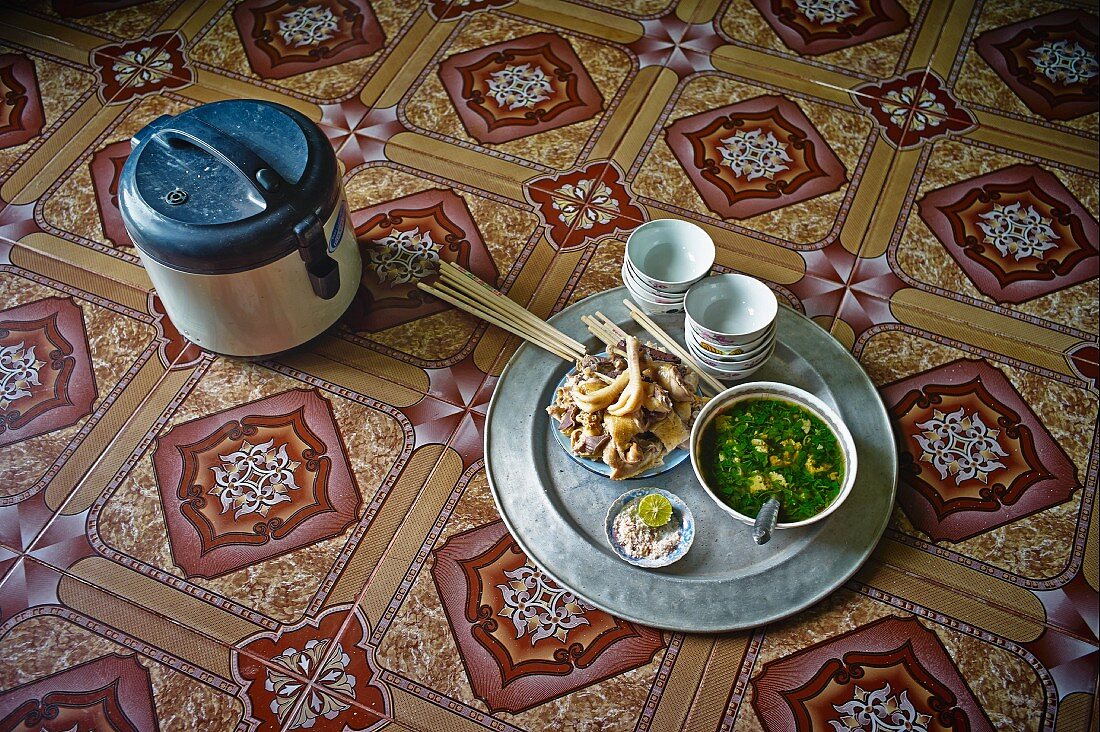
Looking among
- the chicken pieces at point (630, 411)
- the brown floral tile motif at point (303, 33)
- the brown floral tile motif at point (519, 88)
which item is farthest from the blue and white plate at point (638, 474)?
the brown floral tile motif at point (303, 33)

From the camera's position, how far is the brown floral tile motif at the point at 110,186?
199 cm

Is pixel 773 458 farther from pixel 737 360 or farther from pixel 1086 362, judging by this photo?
pixel 1086 362

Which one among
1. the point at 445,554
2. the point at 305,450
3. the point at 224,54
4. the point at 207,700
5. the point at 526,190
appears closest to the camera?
the point at 207,700

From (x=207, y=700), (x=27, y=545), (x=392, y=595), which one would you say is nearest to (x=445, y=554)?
(x=392, y=595)

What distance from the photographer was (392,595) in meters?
1.54

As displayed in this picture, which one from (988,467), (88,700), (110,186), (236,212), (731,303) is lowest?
(88,700)

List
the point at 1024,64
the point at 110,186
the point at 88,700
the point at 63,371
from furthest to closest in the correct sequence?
the point at 1024,64
the point at 110,186
the point at 63,371
the point at 88,700

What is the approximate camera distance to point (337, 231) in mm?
1645

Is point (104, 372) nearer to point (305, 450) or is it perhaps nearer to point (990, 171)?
point (305, 450)

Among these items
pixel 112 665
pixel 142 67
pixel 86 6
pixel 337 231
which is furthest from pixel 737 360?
pixel 86 6

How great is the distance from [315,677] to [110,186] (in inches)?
47.4

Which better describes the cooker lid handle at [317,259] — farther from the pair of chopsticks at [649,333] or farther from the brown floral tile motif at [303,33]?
the brown floral tile motif at [303,33]

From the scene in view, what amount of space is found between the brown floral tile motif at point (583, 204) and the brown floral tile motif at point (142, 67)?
915 mm

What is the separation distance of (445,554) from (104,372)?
0.76m
